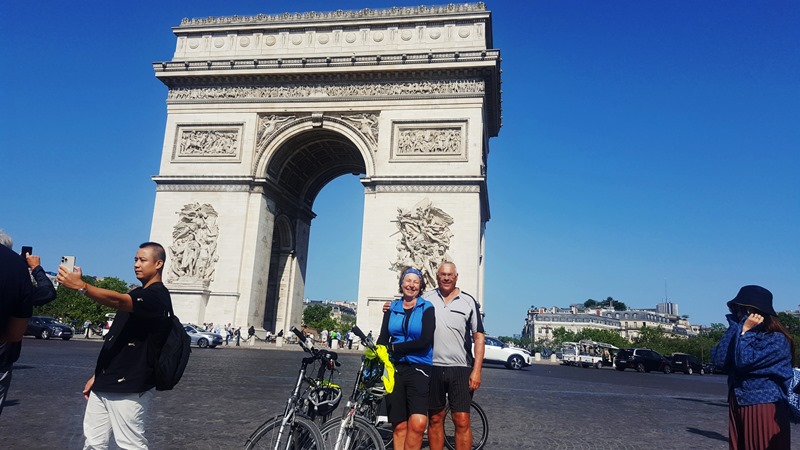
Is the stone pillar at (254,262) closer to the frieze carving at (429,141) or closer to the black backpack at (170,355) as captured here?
the frieze carving at (429,141)

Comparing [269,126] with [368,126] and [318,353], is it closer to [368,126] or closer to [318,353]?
[368,126]

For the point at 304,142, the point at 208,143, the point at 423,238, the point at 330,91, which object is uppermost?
the point at 330,91

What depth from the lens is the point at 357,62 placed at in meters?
24.1

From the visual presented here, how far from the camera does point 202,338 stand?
71.7ft

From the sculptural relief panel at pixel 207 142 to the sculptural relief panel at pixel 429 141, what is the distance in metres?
6.95

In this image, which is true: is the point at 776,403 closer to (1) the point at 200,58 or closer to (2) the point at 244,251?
(2) the point at 244,251

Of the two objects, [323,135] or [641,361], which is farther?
[641,361]

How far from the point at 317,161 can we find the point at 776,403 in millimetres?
26563

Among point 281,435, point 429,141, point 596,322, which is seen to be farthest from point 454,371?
point 596,322

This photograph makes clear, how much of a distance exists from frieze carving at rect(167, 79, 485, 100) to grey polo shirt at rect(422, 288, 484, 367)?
64.2ft

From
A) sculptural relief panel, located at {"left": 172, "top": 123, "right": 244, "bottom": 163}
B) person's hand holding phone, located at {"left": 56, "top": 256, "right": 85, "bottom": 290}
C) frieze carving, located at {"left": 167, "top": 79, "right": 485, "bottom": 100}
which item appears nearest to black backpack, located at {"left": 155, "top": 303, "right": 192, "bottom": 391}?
person's hand holding phone, located at {"left": 56, "top": 256, "right": 85, "bottom": 290}

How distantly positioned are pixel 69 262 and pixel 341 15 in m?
24.1

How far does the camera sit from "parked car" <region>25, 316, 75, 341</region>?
28.1 meters

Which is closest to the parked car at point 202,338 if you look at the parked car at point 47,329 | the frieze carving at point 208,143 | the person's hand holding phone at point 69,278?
the frieze carving at point 208,143
